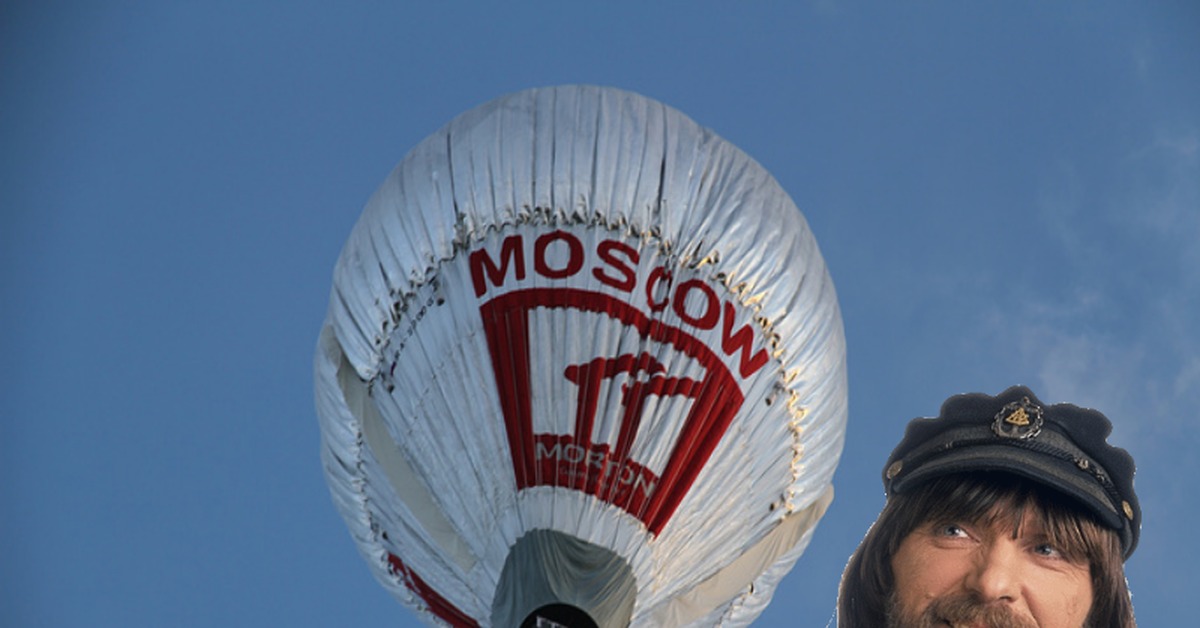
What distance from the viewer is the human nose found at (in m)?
12.3

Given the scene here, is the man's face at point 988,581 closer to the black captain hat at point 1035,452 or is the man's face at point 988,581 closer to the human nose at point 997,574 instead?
the human nose at point 997,574

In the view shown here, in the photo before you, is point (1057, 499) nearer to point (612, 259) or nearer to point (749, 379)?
point (749, 379)

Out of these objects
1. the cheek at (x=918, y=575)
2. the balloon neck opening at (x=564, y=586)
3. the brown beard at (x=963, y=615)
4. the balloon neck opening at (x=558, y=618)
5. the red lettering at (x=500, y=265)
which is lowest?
the balloon neck opening at (x=558, y=618)

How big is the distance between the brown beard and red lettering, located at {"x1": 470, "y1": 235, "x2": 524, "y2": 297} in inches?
124

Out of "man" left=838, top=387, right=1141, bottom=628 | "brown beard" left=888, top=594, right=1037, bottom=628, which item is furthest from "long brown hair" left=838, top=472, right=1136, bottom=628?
"brown beard" left=888, top=594, right=1037, bottom=628

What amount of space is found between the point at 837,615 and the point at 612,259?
3.01m

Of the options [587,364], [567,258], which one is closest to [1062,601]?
[587,364]

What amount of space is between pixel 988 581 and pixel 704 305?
7.85 ft

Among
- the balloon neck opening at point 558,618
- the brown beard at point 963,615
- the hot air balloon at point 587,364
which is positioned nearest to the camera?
the balloon neck opening at point 558,618

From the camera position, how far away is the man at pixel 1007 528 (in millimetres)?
12352

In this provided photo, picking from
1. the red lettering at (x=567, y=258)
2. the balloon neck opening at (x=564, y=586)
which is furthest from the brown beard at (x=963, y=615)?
the red lettering at (x=567, y=258)

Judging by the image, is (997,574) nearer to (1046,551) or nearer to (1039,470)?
(1046,551)

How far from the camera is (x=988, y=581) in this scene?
1229 cm

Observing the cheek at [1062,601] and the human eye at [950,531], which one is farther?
the human eye at [950,531]
